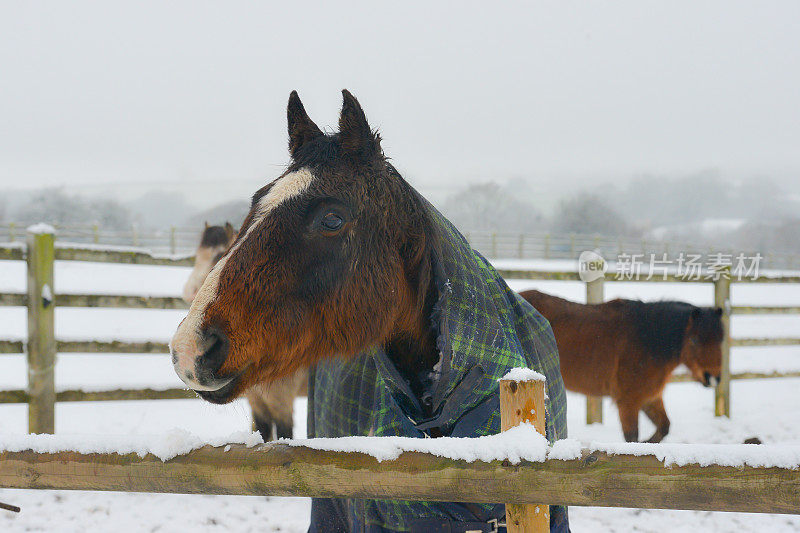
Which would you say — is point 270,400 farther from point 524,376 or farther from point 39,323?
point 524,376

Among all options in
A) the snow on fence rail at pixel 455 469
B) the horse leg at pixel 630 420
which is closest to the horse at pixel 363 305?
the snow on fence rail at pixel 455 469

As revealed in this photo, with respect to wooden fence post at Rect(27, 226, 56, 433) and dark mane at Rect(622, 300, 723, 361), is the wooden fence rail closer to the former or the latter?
wooden fence post at Rect(27, 226, 56, 433)

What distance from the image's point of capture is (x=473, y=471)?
4.03 feet

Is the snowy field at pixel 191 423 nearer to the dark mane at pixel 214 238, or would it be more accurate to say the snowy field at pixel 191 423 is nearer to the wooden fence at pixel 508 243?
the dark mane at pixel 214 238

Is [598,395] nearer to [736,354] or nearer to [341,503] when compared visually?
[341,503]

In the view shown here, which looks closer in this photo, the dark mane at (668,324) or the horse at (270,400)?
the horse at (270,400)

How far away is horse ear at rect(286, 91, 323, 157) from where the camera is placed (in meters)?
1.75

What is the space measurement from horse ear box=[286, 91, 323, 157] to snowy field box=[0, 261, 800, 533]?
0.87m

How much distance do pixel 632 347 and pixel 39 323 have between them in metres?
5.55

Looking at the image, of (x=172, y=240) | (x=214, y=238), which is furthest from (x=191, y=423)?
(x=172, y=240)

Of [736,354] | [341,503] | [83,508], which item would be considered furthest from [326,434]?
[736,354]

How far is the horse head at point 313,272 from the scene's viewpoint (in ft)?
4.42

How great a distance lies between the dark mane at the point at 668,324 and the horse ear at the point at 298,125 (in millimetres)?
4765

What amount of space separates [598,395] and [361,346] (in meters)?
4.72
